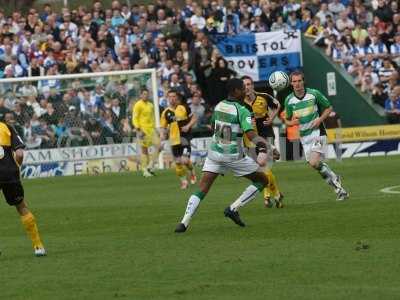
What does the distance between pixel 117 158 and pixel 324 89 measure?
26.9ft

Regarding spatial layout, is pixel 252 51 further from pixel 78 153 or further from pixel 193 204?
pixel 193 204

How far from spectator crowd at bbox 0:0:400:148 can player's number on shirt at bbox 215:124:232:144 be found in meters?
15.6

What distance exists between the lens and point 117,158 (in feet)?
114

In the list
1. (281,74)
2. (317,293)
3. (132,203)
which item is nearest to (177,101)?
(132,203)

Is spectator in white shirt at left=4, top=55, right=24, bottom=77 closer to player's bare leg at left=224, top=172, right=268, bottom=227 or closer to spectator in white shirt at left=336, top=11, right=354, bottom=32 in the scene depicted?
spectator in white shirt at left=336, top=11, right=354, bottom=32

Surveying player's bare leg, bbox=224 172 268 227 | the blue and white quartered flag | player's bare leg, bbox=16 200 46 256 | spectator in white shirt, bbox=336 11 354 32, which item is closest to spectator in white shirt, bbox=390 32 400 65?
spectator in white shirt, bbox=336 11 354 32

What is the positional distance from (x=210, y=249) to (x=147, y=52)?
23106 millimetres

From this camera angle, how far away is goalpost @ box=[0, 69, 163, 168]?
34.1 meters

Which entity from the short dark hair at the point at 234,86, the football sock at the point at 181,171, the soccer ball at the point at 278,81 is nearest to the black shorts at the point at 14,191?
the short dark hair at the point at 234,86

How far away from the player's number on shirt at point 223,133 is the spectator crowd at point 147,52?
51.1ft

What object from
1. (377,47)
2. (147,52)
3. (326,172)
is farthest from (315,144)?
(377,47)

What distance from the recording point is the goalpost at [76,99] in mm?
34094

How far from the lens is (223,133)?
650 inches

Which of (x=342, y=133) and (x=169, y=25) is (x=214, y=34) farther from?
(x=342, y=133)
